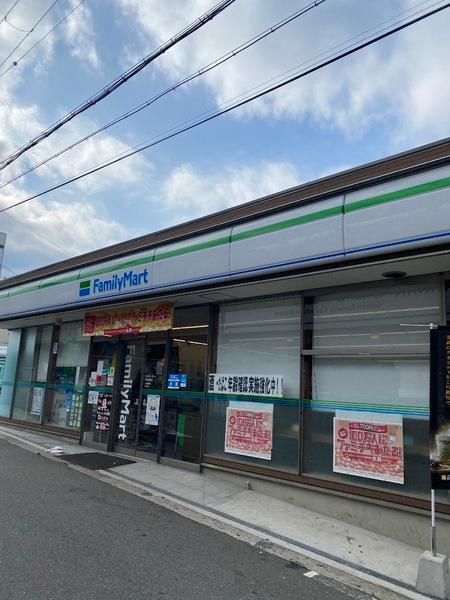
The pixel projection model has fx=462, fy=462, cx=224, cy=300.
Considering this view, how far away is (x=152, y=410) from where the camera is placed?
10.1 meters

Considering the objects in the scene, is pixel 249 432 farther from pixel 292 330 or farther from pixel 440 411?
pixel 440 411

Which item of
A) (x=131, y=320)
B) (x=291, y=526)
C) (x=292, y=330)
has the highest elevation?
(x=131, y=320)

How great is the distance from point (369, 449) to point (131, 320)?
6.11 m

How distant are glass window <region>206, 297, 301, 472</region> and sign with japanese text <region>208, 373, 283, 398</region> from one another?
0.05 m

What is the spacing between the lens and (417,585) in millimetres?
4598

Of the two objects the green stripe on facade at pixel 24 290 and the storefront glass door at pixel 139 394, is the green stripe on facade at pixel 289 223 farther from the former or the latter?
the green stripe on facade at pixel 24 290

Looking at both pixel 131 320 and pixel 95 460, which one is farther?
pixel 131 320

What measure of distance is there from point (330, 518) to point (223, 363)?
331cm

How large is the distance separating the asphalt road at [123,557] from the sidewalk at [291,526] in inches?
20.6

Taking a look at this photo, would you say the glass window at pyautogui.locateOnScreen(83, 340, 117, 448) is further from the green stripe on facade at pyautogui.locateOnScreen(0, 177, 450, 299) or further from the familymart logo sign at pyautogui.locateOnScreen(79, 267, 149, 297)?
the green stripe on facade at pyautogui.locateOnScreen(0, 177, 450, 299)

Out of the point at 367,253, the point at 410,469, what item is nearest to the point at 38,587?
the point at 410,469

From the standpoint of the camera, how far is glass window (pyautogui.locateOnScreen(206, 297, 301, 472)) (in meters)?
7.60

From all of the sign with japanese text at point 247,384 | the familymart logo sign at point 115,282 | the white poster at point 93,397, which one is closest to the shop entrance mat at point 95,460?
the white poster at point 93,397

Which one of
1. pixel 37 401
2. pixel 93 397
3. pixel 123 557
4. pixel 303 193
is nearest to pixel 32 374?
pixel 37 401
